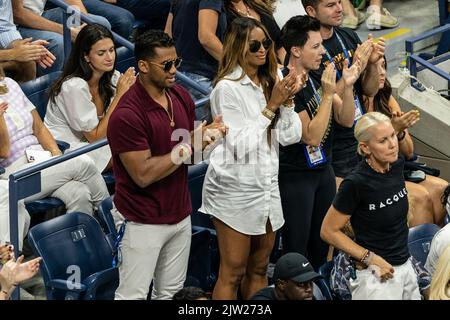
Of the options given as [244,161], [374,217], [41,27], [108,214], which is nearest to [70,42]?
[41,27]

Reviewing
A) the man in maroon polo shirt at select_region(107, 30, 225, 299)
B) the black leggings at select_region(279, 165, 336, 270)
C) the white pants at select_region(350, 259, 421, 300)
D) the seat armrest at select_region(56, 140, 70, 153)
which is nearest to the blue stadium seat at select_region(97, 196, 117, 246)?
the man in maroon polo shirt at select_region(107, 30, 225, 299)

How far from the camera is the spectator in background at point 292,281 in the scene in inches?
243

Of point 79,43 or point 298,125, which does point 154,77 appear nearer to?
point 298,125

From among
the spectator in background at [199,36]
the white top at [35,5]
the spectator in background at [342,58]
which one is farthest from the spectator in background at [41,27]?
the spectator in background at [342,58]

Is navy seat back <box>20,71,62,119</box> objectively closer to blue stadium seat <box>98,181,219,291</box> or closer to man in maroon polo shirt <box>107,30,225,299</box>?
blue stadium seat <box>98,181,219,291</box>

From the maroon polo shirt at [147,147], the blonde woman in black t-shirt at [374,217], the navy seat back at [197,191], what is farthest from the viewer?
the navy seat back at [197,191]

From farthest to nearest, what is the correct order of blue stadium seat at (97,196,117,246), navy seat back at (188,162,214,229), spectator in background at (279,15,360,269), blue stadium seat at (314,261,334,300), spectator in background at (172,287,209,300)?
navy seat back at (188,162,214,229) < blue stadium seat at (97,196,117,246) < spectator in background at (279,15,360,269) < blue stadium seat at (314,261,334,300) < spectator in background at (172,287,209,300)

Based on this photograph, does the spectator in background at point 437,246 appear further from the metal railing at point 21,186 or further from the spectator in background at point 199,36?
the metal railing at point 21,186

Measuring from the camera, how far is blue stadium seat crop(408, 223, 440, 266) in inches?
294

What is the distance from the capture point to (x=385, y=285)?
6.61 metres

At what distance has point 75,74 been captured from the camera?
25.7 ft

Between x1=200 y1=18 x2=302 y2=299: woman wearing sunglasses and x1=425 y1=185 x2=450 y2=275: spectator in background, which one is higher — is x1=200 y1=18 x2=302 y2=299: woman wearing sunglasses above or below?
above

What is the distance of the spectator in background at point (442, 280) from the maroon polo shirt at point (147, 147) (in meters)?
1.44

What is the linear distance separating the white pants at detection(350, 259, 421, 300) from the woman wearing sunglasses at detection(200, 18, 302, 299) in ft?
2.05
